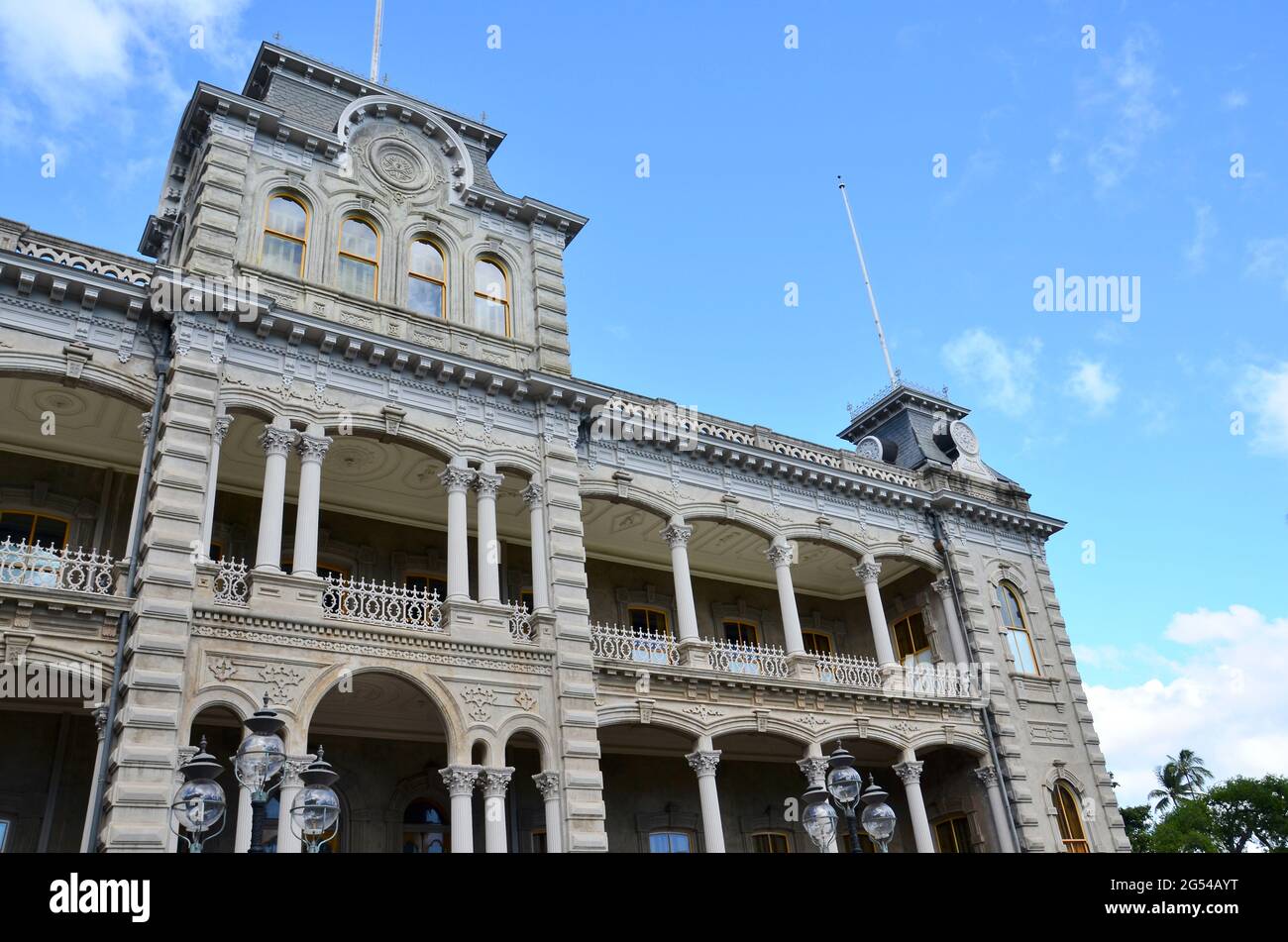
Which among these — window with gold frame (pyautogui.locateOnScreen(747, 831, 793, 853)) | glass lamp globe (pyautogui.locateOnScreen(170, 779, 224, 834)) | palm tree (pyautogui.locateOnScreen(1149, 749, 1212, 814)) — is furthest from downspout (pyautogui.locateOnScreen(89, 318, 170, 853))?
palm tree (pyautogui.locateOnScreen(1149, 749, 1212, 814))

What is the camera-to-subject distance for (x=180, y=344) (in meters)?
15.6

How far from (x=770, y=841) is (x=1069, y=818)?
24.0 ft

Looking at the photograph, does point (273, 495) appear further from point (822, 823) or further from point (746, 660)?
point (746, 660)

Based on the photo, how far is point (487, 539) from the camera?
17.2 m

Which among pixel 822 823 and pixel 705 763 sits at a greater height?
pixel 705 763

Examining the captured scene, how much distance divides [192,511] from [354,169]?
327 inches

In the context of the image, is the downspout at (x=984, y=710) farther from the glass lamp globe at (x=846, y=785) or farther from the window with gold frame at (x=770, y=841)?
the glass lamp globe at (x=846, y=785)

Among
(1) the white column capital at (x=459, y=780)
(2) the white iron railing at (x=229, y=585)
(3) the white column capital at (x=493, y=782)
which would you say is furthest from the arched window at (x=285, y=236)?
(3) the white column capital at (x=493, y=782)

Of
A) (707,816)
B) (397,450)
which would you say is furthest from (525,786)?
(397,450)

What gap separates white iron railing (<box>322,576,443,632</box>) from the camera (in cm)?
1566

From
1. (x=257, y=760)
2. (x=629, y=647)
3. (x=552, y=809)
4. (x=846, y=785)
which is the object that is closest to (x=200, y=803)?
(x=257, y=760)

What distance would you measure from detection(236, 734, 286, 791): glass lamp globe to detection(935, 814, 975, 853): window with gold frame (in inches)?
739
